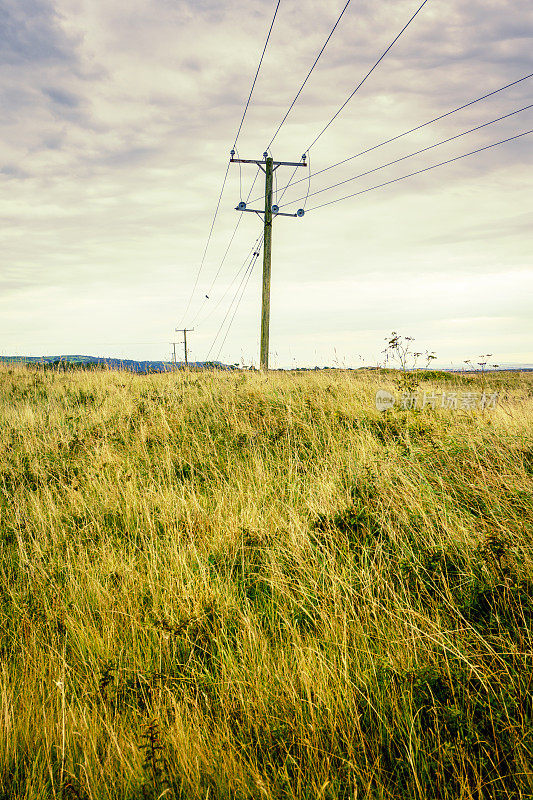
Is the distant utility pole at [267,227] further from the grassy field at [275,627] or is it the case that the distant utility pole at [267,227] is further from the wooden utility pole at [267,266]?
the grassy field at [275,627]

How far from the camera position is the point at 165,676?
2061 millimetres

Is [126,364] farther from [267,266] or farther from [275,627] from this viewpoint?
[275,627]

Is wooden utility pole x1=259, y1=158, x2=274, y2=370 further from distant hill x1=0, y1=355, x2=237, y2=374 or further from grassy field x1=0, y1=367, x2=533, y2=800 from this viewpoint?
grassy field x1=0, y1=367, x2=533, y2=800

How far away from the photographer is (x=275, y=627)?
2.46m

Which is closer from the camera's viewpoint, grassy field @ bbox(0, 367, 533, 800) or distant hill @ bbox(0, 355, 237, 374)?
grassy field @ bbox(0, 367, 533, 800)

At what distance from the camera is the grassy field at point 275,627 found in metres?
1.64

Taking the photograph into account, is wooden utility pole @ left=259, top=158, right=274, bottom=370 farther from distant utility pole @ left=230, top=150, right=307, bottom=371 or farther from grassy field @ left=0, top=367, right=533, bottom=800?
grassy field @ left=0, top=367, right=533, bottom=800

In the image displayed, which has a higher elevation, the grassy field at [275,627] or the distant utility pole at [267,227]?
the distant utility pole at [267,227]

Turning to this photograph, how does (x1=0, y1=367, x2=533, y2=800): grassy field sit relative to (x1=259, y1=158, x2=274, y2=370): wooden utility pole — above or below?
below

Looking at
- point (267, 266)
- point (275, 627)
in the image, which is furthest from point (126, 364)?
point (275, 627)

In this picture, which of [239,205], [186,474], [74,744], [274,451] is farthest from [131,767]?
[239,205]

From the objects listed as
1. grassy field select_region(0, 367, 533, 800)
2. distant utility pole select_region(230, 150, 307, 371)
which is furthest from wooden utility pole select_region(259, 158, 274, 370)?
grassy field select_region(0, 367, 533, 800)

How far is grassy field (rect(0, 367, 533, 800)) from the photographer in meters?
1.64

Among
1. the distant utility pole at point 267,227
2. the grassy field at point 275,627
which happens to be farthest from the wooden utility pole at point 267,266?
the grassy field at point 275,627
